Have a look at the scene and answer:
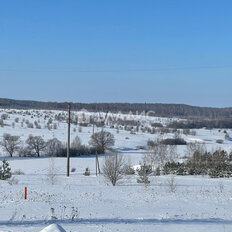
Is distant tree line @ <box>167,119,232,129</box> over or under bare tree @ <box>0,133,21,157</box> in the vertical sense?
over

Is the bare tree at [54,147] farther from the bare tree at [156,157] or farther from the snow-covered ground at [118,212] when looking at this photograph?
the snow-covered ground at [118,212]

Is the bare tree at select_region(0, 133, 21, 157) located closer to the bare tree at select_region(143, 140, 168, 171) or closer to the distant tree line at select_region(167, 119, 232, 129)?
the bare tree at select_region(143, 140, 168, 171)

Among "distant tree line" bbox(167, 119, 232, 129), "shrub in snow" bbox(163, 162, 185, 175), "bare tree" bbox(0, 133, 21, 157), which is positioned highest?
"distant tree line" bbox(167, 119, 232, 129)

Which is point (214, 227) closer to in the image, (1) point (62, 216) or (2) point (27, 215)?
(1) point (62, 216)

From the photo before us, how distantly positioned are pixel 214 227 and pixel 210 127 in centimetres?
12687

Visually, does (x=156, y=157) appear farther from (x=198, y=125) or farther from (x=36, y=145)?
(x=198, y=125)

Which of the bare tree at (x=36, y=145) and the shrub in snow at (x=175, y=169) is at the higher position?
the bare tree at (x=36, y=145)

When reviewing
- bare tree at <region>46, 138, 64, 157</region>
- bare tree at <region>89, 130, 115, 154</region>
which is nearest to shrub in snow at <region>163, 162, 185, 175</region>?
bare tree at <region>89, 130, 115, 154</region>

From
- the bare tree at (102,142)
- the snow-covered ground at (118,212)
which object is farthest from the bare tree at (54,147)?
the snow-covered ground at (118,212)

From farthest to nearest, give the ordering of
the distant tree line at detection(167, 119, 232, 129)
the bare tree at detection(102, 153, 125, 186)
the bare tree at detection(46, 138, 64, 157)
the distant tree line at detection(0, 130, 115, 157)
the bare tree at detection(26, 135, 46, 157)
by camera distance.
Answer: the distant tree line at detection(167, 119, 232, 129) < the bare tree at detection(46, 138, 64, 157) < the bare tree at detection(26, 135, 46, 157) < the distant tree line at detection(0, 130, 115, 157) < the bare tree at detection(102, 153, 125, 186)

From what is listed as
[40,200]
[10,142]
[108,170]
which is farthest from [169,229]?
[10,142]

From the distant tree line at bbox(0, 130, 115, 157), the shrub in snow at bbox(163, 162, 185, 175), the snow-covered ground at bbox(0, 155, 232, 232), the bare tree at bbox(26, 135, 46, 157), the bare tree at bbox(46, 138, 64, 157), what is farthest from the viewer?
the bare tree at bbox(46, 138, 64, 157)

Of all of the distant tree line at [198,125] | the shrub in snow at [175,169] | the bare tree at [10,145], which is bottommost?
the shrub in snow at [175,169]

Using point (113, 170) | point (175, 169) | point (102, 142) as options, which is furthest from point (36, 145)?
point (113, 170)
